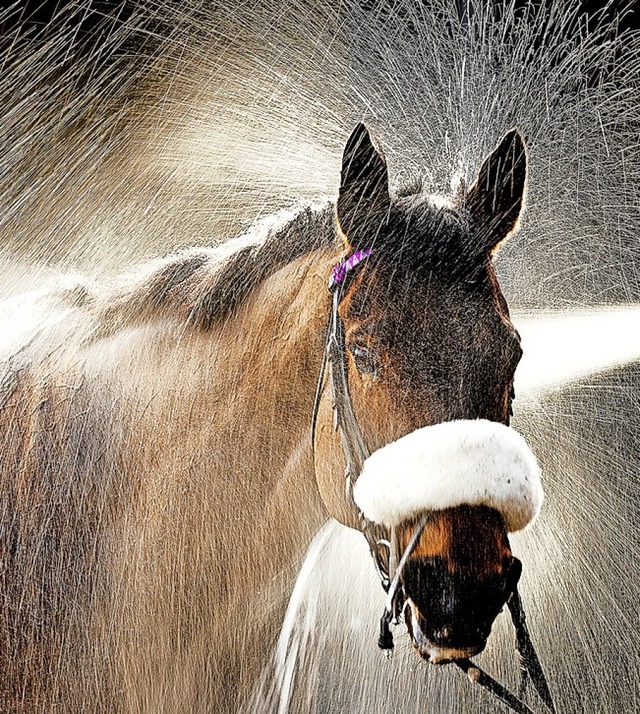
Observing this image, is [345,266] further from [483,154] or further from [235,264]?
[483,154]

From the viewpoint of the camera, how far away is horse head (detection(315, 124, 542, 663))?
1.09m

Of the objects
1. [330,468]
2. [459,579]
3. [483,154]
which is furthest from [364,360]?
[483,154]

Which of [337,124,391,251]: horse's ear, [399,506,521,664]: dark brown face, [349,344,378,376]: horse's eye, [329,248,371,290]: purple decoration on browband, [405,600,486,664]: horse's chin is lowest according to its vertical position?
[405,600,486,664]: horse's chin

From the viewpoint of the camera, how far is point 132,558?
4.64 feet

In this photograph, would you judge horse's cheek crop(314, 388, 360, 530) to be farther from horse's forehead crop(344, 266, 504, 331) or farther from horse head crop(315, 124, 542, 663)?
horse's forehead crop(344, 266, 504, 331)

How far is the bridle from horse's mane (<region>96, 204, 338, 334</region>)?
161 millimetres

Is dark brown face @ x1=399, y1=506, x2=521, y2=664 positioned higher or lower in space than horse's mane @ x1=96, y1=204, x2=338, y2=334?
lower

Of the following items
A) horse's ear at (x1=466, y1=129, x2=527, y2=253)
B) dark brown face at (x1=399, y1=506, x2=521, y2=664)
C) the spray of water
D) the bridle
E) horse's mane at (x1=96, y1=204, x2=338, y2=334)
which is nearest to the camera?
dark brown face at (x1=399, y1=506, x2=521, y2=664)

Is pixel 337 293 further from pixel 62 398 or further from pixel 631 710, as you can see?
pixel 631 710

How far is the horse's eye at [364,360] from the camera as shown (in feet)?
3.85

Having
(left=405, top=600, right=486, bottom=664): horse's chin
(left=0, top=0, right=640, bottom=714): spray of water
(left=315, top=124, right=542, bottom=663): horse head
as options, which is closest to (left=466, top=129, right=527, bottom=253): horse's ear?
(left=315, top=124, right=542, bottom=663): horse head

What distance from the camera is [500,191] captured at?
4.28 feet

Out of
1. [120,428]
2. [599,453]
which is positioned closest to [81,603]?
[120,428]

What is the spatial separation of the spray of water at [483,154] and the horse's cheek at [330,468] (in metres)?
0.73
